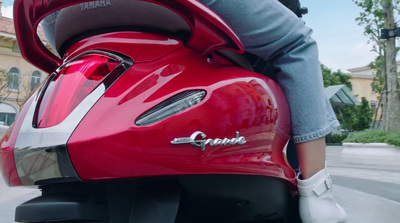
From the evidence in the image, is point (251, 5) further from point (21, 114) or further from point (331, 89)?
point (331, 89)

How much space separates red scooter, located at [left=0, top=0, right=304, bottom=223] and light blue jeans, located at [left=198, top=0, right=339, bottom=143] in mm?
82

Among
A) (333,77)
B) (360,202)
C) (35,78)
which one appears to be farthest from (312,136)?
(333,77)

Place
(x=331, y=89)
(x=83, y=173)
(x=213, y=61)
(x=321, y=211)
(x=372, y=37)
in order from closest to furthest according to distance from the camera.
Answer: (x=83, y=173)
(x=213, y=61)
(x=321, y=211)
(x=372, y=37)
(x=331, y=89)

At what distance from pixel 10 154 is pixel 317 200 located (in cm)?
85

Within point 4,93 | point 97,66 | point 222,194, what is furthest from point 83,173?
point 4,93

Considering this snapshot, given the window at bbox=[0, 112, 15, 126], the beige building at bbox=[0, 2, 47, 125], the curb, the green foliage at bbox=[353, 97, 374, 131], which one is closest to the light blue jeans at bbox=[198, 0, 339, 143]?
the curb

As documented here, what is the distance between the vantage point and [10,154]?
0.85m

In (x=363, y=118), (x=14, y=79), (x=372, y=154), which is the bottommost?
(x=363, y=118)

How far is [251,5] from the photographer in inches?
40.7

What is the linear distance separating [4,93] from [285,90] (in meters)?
28.3

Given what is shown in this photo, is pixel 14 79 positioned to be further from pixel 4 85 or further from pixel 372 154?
pixel 372 154

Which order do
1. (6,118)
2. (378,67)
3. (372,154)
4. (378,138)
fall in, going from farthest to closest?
(6,118) < (378,67) < (378,138) < (372,154)

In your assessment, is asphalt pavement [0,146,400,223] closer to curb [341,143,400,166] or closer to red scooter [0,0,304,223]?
red scooter [0,0,304,223]

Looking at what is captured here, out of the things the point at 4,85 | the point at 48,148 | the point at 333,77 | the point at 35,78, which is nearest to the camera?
the point at 48,148
